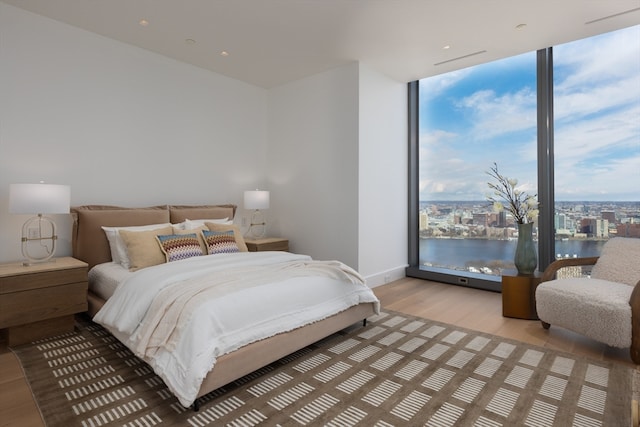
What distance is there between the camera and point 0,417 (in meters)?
1.86

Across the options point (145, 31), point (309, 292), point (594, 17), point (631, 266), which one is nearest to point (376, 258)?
point (309, 292)

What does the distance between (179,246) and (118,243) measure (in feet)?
2.03

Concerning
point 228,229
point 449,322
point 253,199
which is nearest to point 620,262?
point 449,322

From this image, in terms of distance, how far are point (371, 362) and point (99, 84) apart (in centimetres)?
393

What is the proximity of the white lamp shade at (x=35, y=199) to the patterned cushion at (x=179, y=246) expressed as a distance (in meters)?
0.85

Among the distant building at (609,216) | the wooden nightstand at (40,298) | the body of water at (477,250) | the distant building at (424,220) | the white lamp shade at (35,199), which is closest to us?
the wooden nightstand at (40,298)

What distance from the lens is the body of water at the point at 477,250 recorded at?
398cm

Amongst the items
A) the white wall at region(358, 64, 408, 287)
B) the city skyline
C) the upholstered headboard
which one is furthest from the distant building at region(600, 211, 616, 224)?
the upholstered headboard

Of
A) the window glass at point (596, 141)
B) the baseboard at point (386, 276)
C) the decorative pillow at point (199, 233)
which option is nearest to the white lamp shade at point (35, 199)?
the decorative pillow at point (199, 233)

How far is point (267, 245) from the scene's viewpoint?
181 inches

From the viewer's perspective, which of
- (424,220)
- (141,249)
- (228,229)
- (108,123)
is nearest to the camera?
(141,249)

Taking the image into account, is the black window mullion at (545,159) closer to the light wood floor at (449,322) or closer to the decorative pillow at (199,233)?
the light wood floor at (449,322)

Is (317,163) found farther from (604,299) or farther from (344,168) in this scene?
(604,299)

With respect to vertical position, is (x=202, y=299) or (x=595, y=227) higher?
(x=595, y=227)
